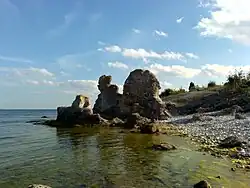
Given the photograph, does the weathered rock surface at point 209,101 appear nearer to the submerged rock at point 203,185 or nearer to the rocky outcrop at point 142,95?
the rocky outcrop at point 142,95

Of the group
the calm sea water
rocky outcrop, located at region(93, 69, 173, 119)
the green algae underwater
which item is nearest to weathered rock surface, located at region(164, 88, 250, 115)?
rocky outcrop, located at region(93, 69, 173, 119)

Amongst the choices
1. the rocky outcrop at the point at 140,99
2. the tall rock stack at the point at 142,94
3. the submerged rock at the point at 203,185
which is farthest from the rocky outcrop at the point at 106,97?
the submerged rock at the point at 203,185

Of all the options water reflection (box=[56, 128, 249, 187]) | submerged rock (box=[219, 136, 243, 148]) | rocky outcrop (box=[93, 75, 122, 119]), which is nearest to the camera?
water reflection (box=[56, 128, 249, 187])

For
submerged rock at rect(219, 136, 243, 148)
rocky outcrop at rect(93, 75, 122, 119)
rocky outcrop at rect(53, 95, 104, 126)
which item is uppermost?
rocky outcrop at rect(93, 75, 122, 119)

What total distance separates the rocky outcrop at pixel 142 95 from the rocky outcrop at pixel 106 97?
3320mm

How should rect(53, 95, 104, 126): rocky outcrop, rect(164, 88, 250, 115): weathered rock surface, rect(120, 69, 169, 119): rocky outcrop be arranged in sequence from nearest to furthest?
rect(53, 95, 104, 126): rocky outcrop, rect(120, 69, 169, 119): rocky outcrop, rect(164, 88, 250, 115): weathered rock surface

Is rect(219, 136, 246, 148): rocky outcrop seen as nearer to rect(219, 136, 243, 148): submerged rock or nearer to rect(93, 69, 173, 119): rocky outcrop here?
rect(219, 136, 243, 148): submerged rock

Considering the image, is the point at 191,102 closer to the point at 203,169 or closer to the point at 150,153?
the point at 150,153

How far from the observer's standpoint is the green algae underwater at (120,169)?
1648 cm

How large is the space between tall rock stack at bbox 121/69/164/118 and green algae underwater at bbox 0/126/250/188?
98.9 feet

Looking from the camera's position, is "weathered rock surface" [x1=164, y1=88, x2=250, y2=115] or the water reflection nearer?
the water reflection

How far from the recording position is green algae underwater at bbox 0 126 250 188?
16.5 m

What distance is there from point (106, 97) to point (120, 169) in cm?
4695

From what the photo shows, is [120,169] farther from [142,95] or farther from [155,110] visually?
[142,95]
